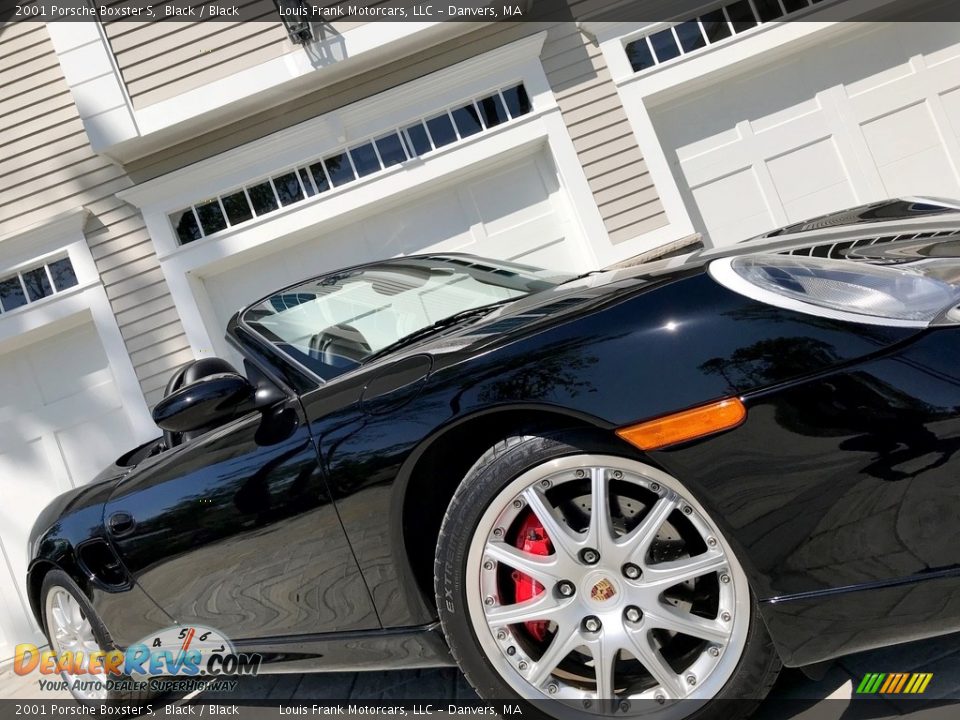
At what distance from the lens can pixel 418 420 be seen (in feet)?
5.56

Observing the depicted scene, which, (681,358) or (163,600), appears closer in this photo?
(681,358)

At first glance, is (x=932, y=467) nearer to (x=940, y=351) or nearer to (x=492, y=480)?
(x=940, y=351)

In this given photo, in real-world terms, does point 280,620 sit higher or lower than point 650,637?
higher

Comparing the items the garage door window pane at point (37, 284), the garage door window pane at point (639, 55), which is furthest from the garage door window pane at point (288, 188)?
the garage door window pane at point (639, 55)

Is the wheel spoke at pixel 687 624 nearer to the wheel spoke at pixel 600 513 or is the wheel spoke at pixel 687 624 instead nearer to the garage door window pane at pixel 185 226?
the wheel spoke at pixel 600 513

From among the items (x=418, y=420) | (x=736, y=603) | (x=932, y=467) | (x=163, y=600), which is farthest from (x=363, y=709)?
(x=932, y=467)

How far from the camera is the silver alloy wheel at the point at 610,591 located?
1499 mm

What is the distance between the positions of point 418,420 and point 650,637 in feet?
2.15

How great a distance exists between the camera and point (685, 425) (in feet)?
4.68

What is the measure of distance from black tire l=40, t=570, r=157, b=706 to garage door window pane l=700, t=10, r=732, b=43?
5756mm

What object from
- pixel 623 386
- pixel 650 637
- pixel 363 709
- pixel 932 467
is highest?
pixel 623 386

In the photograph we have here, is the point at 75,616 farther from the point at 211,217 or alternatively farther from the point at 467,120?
the point at 467,120

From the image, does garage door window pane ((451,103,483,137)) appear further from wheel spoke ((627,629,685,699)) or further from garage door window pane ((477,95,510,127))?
wheel spoke ((627,629,685,699))

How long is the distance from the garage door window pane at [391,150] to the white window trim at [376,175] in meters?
0.08
